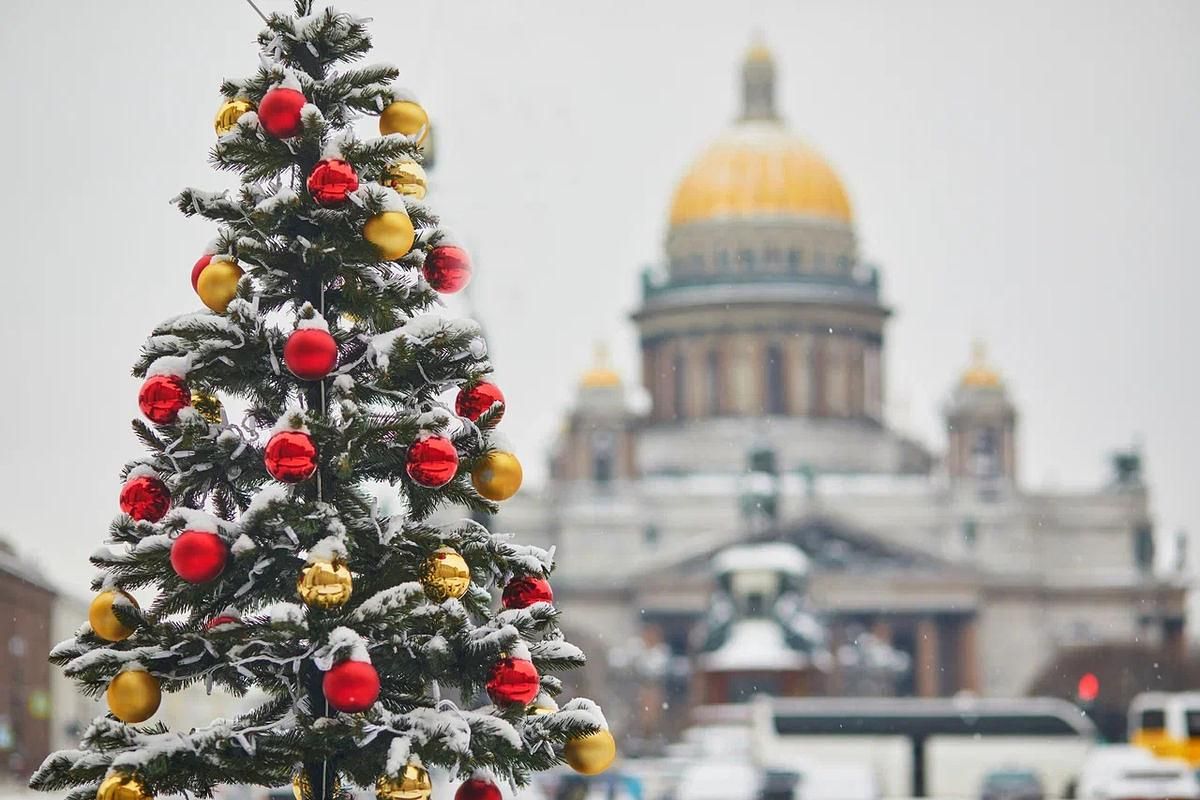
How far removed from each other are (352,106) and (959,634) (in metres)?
101

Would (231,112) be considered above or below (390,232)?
above

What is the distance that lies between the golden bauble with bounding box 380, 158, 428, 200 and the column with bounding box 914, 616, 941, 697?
318 feet

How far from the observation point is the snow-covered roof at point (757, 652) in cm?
6606

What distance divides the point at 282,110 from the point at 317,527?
146 centimetres

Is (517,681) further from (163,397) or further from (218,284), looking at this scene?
(218,284)

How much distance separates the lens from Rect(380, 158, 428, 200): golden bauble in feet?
35.4

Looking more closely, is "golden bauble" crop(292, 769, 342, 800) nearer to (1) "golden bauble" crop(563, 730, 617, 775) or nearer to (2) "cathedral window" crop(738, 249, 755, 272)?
(1) "golden bauble" crop(563, 730, 617, 775)

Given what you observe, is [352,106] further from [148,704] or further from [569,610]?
[569,610]

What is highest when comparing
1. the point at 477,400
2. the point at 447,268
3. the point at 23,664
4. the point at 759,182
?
the point at 759,182

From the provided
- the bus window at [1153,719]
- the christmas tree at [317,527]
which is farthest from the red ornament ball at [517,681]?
the bus window at [1153,719]

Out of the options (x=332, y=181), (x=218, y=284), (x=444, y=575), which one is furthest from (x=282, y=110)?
(x=444, y=575)

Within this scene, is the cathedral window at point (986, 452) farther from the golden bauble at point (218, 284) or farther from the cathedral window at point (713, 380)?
the golden bauble at point (218, 284)

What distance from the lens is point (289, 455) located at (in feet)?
32.6

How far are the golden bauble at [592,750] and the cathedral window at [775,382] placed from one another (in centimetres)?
11278
